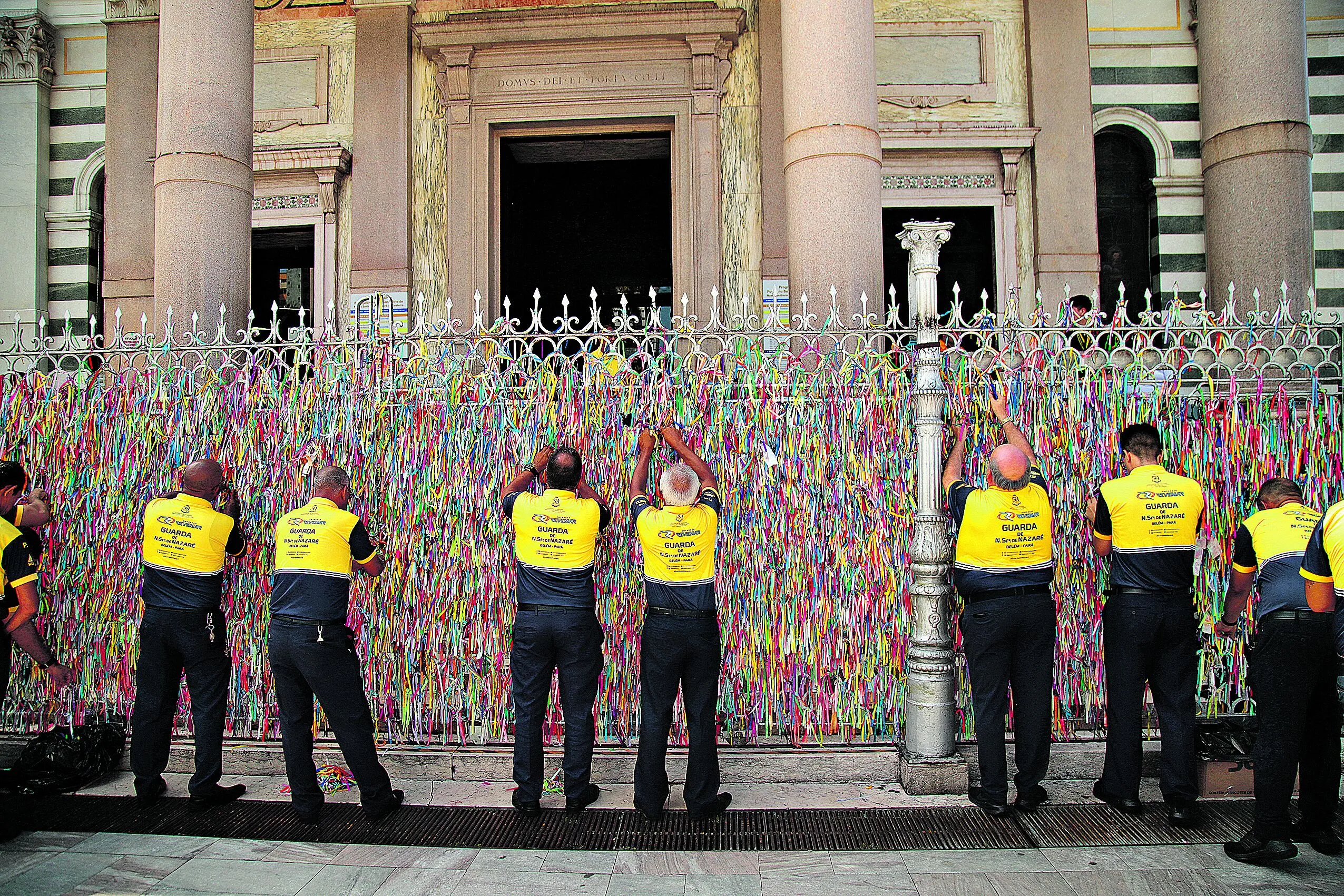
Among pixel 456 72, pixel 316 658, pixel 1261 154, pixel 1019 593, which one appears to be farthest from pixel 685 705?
pixel 456 72

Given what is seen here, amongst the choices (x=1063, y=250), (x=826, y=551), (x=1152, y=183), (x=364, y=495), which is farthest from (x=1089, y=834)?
(x=1152, y=183)

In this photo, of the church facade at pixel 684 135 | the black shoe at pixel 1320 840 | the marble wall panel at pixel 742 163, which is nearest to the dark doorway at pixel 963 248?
the church facade at pixel 684 135

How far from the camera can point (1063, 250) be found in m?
11.6

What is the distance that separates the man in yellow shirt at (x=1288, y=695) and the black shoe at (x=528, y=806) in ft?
12.3

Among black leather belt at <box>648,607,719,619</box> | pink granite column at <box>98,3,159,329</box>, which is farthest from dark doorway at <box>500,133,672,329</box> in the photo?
black leather belt at <box>648,607,719,619</box>

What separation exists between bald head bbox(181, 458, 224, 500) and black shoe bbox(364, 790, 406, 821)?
2.21 metres

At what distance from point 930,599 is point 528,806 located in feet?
9.02

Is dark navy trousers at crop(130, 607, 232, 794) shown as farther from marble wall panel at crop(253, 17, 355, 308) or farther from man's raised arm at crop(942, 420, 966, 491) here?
marble wall panel at crop(253, 17, 355, 308)

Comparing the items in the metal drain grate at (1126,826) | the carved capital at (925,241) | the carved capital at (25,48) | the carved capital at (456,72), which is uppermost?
the carved capital at (25,48)

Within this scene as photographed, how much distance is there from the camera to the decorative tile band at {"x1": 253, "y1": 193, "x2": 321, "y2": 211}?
12.2 m

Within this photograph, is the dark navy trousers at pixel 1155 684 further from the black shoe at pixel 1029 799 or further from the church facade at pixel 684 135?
the church facade at pixel 684 135

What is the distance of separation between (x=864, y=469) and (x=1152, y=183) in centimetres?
816

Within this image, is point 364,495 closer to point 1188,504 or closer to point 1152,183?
point 1188,504

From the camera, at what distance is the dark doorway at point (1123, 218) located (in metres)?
12.1
